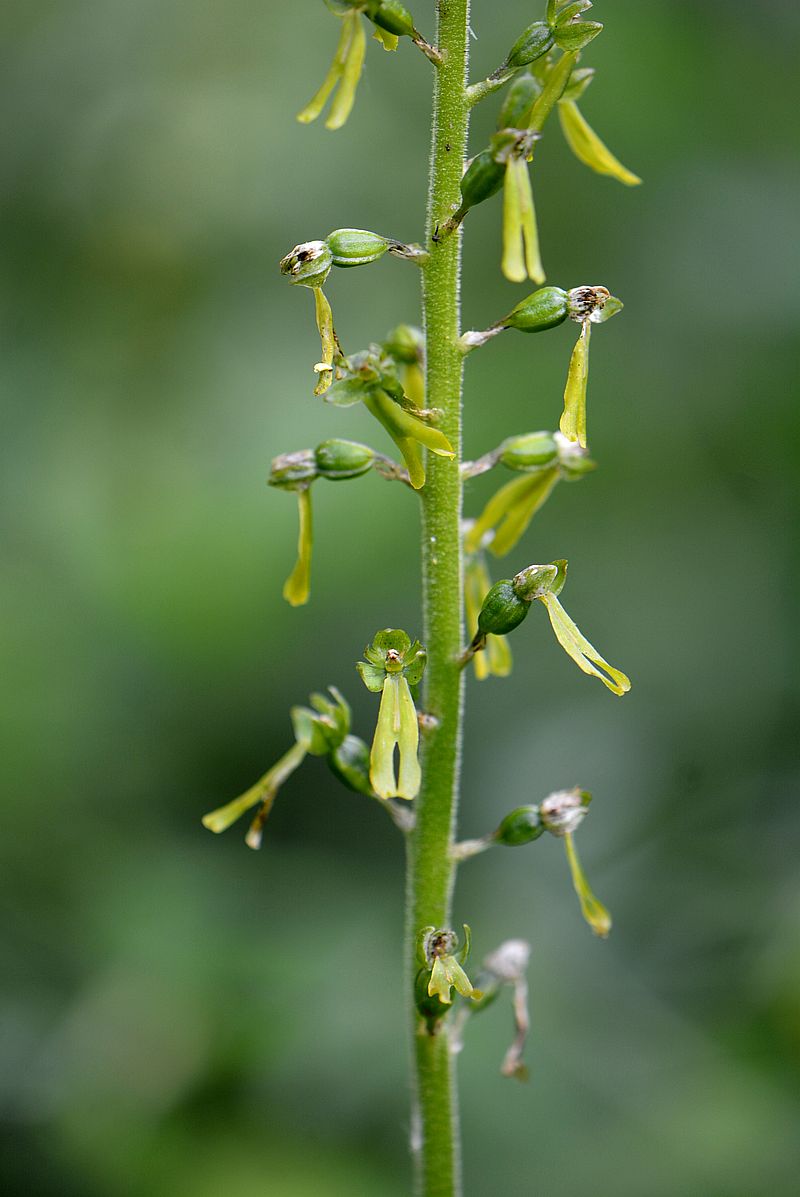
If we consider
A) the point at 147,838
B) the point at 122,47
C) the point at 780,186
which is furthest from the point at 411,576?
the point at 122,47

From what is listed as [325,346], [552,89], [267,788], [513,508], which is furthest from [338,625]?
[552,89]

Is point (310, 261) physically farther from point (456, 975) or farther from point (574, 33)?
point (456, 975)

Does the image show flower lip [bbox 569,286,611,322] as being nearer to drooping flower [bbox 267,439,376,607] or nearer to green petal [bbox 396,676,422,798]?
drooping flower [bbox 267,439,376,607]

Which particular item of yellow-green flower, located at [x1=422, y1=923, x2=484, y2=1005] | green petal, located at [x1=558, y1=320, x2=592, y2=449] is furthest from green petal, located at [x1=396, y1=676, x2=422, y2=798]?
green petal, located at [x1=558, y1=320, x2=592, y2=449]

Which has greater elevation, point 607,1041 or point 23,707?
point 23,707

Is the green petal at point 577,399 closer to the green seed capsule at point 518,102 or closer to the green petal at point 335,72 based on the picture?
the green seed capsule at point 518,102

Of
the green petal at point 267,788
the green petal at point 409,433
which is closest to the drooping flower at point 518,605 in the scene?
the green petal at point 409,433

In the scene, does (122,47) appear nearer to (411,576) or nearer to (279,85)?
(279,85)
